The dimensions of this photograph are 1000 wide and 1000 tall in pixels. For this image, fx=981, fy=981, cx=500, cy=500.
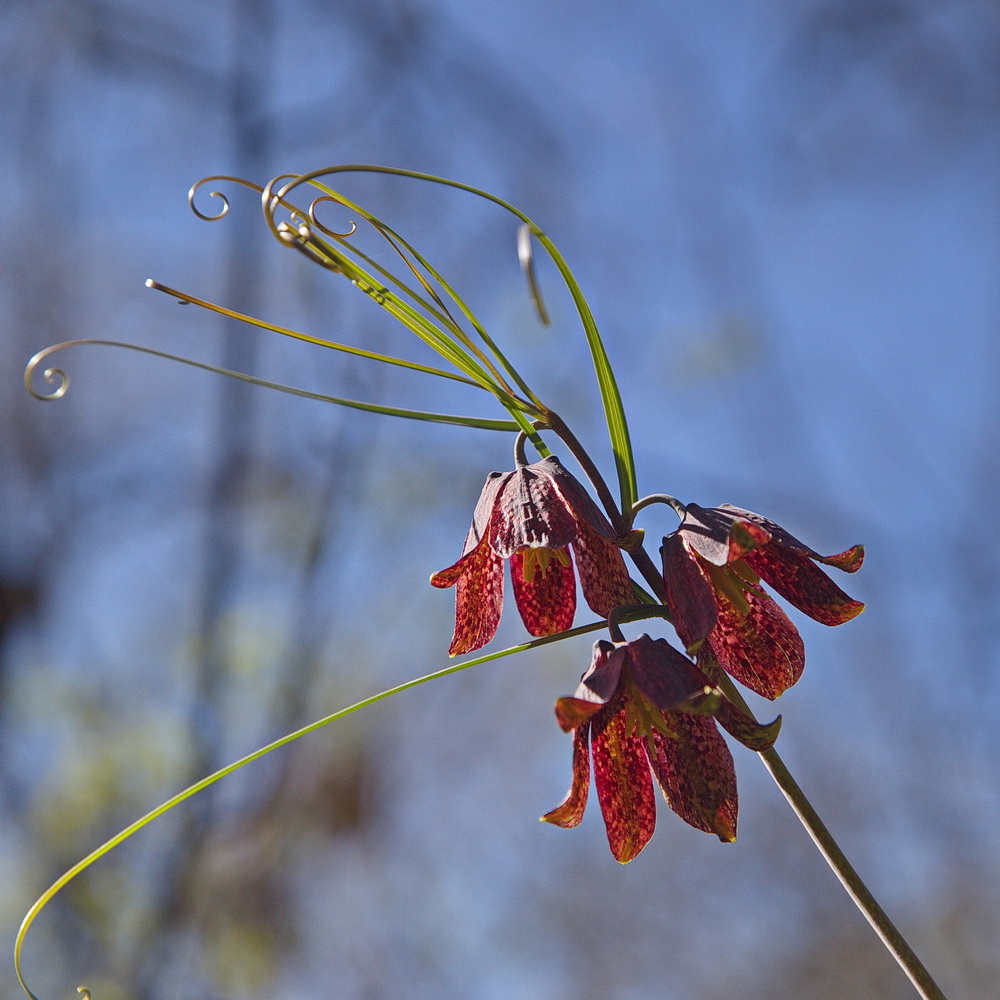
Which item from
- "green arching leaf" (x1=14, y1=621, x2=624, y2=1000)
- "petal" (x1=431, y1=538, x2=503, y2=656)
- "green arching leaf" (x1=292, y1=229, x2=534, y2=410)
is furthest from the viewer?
"petal" (x1=431, y1=538, x2=503, y2=656)

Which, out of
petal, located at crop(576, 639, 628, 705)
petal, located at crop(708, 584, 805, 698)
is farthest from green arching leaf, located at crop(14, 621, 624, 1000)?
petal, located at crop(708, 584, 805, 698)

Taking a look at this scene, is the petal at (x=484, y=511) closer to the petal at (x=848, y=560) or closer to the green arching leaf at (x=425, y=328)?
the green arching leaf at (x=425, y=328)

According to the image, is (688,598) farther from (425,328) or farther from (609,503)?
(425,328)

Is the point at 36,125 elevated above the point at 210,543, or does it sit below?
above

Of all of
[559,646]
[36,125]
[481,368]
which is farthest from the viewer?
[36,125]

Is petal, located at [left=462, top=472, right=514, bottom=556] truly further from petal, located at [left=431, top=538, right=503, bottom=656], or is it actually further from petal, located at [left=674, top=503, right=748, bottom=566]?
petal, located at [left=674, top=503, right=748, bottom=566]

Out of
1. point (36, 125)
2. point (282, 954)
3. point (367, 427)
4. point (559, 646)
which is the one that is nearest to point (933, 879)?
point (559, 646)

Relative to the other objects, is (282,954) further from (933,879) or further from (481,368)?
(481,368)
